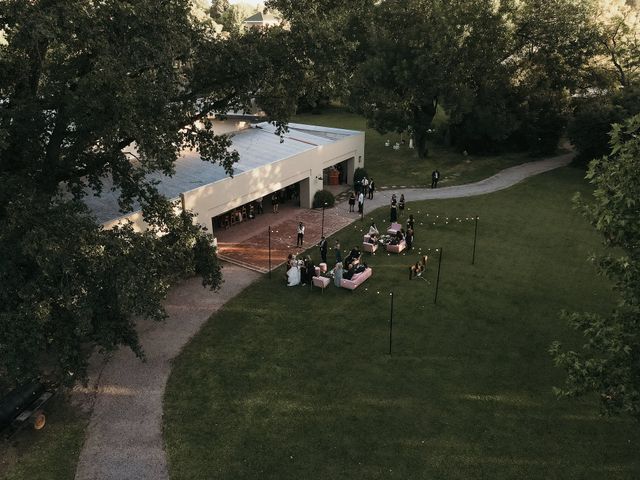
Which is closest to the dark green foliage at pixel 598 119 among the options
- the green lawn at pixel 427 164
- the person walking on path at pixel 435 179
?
the green lawn at pixel 427 164

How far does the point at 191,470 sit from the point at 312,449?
296 cm

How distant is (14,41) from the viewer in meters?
11.8

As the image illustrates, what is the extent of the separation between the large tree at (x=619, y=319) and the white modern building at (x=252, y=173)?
46.1ft

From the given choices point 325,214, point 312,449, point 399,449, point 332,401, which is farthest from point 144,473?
point 325,214

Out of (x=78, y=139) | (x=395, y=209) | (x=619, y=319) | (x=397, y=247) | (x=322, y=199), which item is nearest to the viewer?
(x=619, y=319)

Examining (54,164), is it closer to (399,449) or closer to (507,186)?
(399,449)

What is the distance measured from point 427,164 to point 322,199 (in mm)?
12791

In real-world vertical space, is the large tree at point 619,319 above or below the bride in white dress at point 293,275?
above

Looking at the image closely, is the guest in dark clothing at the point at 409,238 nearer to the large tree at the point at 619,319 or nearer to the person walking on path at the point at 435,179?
the person walking on path at the point at 435,179

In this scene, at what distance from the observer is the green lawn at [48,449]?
40.3 feet

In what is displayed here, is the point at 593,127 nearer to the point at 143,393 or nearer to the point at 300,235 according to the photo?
the point at 300,235

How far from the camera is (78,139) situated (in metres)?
14.3

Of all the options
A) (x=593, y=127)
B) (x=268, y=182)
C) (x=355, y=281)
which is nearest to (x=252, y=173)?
(x=268, y=182)

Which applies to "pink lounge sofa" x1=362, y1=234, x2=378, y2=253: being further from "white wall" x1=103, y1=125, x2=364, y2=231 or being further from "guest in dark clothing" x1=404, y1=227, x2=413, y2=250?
"white wall" x1=103, y1=125, x2=364, y2=231
